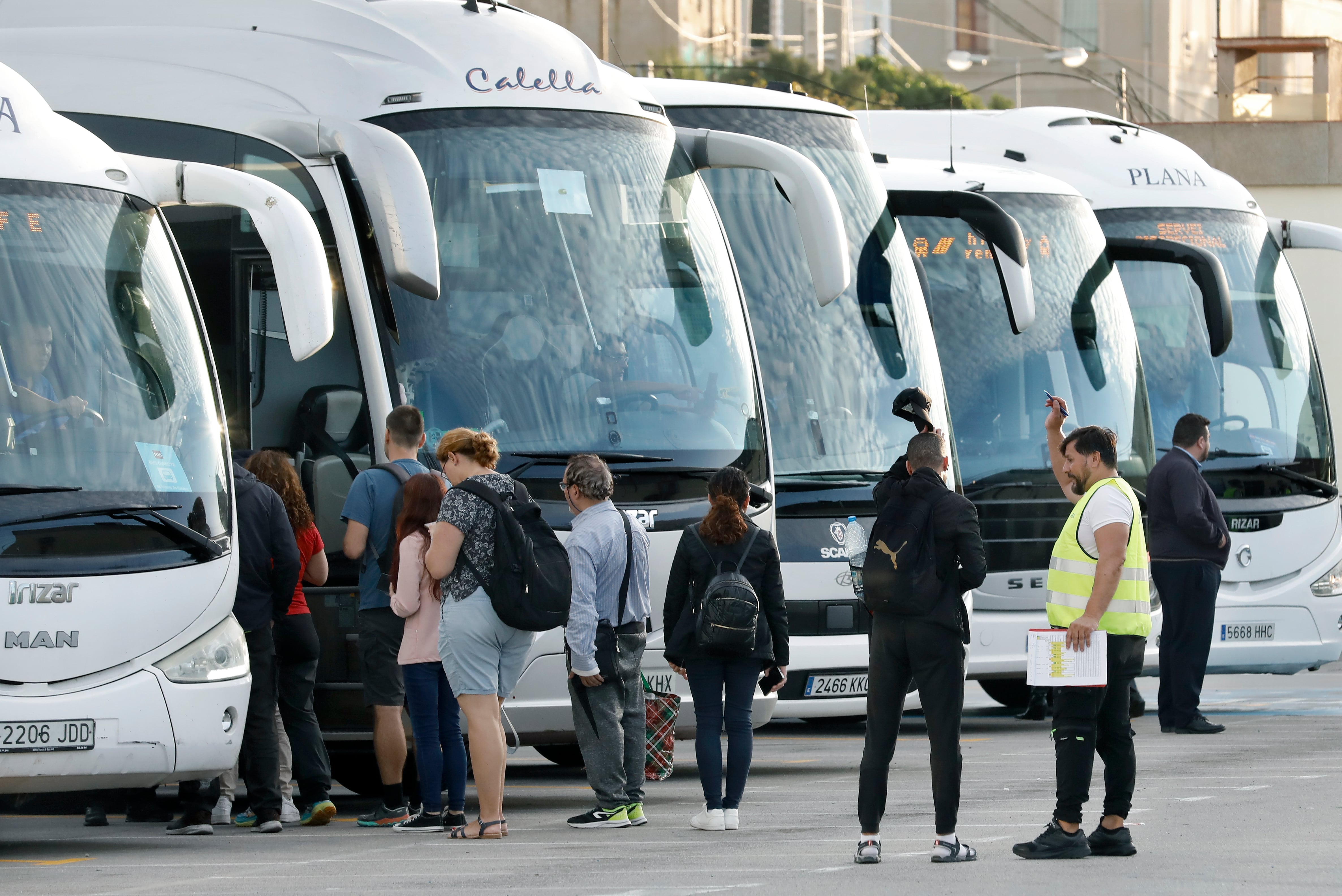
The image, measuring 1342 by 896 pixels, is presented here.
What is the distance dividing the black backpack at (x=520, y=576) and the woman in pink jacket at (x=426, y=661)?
0.32 m

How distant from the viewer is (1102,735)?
8.80 metres

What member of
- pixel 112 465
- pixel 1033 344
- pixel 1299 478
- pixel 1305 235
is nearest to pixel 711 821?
pixel 112 465

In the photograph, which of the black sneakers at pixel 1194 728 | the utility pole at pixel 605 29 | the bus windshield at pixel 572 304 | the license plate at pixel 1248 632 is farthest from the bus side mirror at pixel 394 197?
the utility pole at pixel 605 29

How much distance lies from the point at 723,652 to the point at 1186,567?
199 inches

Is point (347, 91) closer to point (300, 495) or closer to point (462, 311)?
point (462, 311)

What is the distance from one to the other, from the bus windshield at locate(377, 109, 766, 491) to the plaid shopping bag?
43.5 inches

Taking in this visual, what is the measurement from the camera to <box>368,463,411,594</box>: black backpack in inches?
391

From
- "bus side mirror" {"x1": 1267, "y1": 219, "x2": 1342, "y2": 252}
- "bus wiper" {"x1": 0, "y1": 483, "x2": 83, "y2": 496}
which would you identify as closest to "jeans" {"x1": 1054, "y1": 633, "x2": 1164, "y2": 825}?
"bus wiper" {"x1": 0, "y1": 483, "x2": 83, "y2": 496}

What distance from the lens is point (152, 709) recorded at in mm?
8680

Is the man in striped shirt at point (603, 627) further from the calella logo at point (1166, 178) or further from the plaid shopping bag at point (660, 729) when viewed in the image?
the calella logo at point (1166, 178)

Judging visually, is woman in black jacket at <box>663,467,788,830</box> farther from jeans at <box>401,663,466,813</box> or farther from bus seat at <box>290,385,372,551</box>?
bus seat at <box>290,385,372,551</box>

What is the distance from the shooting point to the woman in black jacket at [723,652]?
984cm

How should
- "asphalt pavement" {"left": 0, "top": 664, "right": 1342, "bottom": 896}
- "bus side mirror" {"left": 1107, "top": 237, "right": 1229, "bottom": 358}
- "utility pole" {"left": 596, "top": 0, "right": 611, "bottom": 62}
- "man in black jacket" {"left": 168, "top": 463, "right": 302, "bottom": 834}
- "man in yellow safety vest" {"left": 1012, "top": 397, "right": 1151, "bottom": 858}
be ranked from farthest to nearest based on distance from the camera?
"utility pole" {"left": 596, "top": 0, "right": 611, "bottom": 62}, "bus side mirror" {"left": 1107, "top": 237, "right": 1229, "bottom": 358}, "man in black jacket" {"left": 168, "top": 463, "right": 302, "bottom": 834}, "man in yellow safety vest" {"left": 1012, "top": 397, "right": 1151, "bottom": 858}, "asphalt pavement" {"left": 0, "top": 664, "right": 1342, "bottom": 896}

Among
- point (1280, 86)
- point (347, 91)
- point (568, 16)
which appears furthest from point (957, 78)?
point (347, 91)
